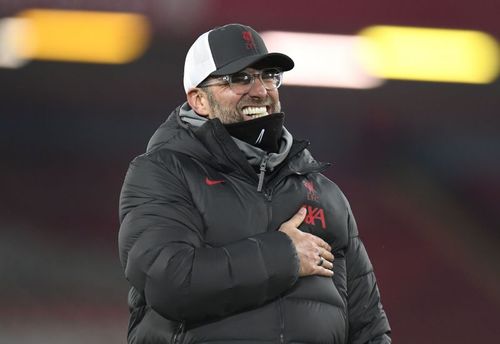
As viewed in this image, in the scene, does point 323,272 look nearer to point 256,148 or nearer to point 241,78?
point 256,148

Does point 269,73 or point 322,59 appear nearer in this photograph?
point 269,73

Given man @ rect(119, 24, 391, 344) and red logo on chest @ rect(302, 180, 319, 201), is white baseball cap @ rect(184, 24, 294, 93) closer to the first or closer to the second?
man @ rect(119, 24, 391, 344)

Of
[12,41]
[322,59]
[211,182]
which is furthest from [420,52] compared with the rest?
[211,182]

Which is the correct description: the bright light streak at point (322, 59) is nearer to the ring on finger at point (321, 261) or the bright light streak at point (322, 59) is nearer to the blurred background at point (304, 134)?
the blurred background at point (304, 134)

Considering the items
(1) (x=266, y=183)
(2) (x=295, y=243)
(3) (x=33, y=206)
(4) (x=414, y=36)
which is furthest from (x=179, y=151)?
(4) (x=414, y=36)

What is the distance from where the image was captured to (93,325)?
3467 mm

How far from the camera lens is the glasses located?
200 cm

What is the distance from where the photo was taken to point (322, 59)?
3.66 meters

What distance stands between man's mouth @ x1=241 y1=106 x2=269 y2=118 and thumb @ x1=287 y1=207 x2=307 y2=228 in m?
0.23

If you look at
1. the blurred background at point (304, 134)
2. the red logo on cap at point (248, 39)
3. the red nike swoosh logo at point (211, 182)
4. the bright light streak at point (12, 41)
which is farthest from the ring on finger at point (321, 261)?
the bright light streak at point (12, 41)

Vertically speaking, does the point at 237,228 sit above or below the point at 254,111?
below

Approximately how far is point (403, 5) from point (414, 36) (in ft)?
0.44

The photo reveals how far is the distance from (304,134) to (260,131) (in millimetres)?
1683

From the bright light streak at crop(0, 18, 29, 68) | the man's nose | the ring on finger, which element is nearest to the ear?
the man's nose
